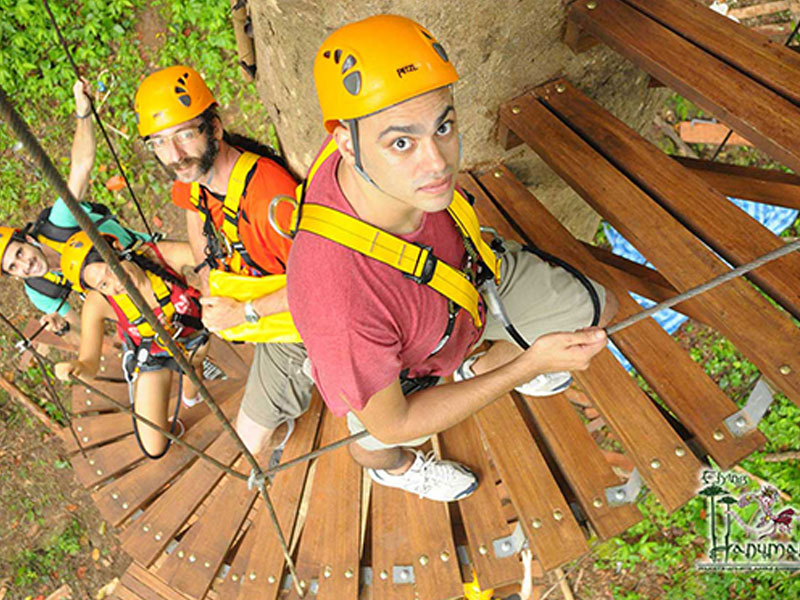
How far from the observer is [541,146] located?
296 cm

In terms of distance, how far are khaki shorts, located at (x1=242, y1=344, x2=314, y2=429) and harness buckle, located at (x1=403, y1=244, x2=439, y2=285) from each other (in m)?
1.49

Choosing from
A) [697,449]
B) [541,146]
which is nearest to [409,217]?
[541,146]

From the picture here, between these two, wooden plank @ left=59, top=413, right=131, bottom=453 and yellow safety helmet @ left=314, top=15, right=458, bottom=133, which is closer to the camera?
yellow safety helmet @ left=314, top=15, right=458, bottom=133

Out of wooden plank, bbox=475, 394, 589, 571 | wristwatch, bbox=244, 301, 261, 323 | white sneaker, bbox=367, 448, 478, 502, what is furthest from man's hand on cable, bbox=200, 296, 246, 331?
wooden plank, bbox=475, 394, 589, 571

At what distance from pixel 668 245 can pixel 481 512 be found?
1.56 metres

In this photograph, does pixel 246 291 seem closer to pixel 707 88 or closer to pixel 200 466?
pixel 200 466

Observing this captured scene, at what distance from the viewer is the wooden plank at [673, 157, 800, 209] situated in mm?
3330

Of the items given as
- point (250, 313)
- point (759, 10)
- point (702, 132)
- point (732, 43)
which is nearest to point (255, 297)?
point (250, 313)

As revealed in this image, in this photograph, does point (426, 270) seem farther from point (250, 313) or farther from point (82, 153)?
point (82, 153)

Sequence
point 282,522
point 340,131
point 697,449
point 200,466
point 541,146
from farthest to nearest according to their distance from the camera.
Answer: point 200,466
point 282,522
point 541,146
point 697,449
point 340,131

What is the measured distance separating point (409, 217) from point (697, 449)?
5.07 feet

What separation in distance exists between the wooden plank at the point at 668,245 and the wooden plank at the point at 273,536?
2.02 m

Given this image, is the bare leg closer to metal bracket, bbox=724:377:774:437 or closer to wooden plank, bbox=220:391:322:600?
wooden plank, bbox=220:391:322:600

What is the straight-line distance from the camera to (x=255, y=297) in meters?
3.03
